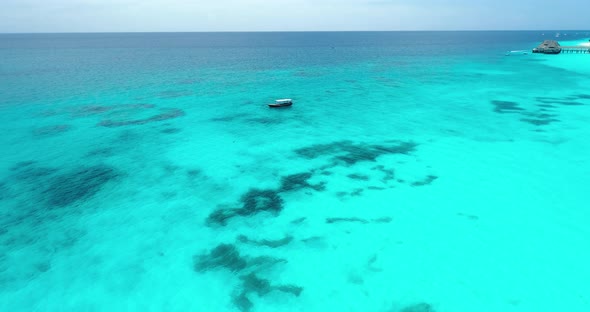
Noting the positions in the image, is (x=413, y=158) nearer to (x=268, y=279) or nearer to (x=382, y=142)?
(x=382, y=142)

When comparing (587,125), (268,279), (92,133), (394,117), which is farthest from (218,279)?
(587,125)

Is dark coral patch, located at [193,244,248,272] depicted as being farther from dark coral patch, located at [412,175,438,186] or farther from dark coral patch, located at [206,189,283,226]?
dark coral patch, located at [412,175,438,186]

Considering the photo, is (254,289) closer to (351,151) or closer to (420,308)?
(420,308)

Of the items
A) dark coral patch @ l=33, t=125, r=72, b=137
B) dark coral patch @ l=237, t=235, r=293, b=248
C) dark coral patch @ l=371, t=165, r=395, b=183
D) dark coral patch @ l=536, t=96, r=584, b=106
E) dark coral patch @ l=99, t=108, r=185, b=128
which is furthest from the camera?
dark coral patch @ l=536, t=96, r=584, b=106

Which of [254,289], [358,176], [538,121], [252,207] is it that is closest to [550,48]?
[538,121]

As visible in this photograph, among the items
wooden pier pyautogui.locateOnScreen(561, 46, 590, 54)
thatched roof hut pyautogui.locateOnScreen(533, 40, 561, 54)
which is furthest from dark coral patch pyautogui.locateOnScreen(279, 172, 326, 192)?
wooden pier pyautogui.locateOnScreen(561, 46, 590, 54)

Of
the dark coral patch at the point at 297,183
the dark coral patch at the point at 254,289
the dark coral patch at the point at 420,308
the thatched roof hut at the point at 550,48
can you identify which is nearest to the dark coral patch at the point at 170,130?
the dark coral patch at the point at 297,183
